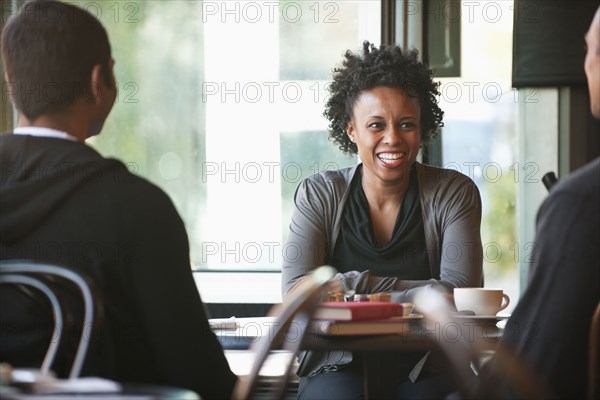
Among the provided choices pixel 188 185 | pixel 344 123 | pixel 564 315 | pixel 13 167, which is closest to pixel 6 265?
pixel 13 167

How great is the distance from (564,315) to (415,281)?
1224 mm

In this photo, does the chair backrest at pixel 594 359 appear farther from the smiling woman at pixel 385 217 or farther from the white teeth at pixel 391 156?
the white teeth at pixel 391 156

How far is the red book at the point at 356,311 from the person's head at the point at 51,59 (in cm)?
61

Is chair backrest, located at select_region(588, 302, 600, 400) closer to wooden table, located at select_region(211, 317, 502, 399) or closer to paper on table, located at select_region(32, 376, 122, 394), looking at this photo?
wooden table, located at select_region(211, 317, 502, 399)

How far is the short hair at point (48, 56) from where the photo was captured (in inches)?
69.8

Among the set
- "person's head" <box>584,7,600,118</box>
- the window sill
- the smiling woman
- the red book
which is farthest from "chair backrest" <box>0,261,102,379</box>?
the window sill

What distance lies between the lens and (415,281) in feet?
9.05

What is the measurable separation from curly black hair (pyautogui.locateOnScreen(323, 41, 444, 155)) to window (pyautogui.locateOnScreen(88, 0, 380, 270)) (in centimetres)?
103

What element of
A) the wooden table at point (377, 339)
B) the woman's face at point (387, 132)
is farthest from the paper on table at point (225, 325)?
the woman's face at point (387, 132)

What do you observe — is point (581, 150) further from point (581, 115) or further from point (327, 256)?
point (327, 256)

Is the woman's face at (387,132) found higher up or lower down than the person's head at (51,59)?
lower down

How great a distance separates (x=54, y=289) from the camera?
162cm

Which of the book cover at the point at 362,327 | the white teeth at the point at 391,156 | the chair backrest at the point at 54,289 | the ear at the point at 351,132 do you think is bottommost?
the book cover at the point at 362,327

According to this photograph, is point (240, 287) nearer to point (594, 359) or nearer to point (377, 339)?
point (377, 339)
